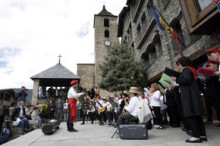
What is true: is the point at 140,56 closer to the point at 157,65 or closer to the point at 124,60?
the point at 124,60

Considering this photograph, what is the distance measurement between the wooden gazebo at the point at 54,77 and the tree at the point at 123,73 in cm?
366

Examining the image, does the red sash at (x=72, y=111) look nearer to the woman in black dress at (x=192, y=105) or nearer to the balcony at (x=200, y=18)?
the woman in black dress at (x=192, y=105)

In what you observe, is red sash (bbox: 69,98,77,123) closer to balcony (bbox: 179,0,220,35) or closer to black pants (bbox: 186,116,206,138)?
black pants (bbox: 186,116,206,138)

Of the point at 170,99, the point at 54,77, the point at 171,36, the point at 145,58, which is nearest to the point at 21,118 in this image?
the point at 54,77

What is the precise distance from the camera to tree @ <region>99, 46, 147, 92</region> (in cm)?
1288

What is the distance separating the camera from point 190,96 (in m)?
3.39

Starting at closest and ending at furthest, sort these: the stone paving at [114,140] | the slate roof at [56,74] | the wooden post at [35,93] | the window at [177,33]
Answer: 1. the stone paving at [114,140]
2. the window at [177,33]
3. the wooden post at [35,93]
4. the slate roof at [56,74]

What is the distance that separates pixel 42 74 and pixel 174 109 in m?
13.4

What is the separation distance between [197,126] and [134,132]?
1.59 m

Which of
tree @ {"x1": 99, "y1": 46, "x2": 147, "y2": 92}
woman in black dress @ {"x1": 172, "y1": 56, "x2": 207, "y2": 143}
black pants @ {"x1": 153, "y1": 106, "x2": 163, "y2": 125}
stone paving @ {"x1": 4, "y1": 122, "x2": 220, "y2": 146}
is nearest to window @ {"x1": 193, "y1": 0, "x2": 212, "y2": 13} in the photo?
woman in black dress @ {"x1": 172, "y1": 56, "x2": 207, "y2": 143}

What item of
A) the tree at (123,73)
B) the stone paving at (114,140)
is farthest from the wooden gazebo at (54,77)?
the stone paving at (114,140)

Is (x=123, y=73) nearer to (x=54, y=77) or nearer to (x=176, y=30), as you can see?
(x=176, y=30)

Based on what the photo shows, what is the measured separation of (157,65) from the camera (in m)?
11.5

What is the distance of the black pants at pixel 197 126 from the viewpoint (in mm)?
3217
